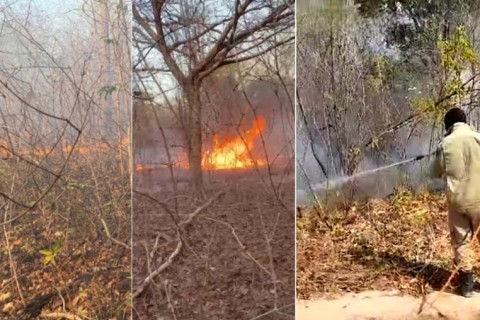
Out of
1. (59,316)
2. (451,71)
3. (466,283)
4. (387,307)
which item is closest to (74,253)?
(59,316)

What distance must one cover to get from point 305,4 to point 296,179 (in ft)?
3.77

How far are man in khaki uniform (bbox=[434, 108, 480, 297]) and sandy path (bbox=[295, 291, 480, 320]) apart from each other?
0.11m

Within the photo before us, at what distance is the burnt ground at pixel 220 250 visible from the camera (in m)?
3.76

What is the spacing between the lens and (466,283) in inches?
152

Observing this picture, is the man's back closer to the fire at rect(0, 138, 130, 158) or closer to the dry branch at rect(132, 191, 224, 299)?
the dry branch at rect(132, 191, 224, 299)

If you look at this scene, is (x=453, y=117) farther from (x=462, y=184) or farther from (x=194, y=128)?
(x=194, y=128)

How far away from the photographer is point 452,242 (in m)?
3.86

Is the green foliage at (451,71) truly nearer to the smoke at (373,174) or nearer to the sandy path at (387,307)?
the smoke at (373,174)

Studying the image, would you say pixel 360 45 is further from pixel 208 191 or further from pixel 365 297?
pixel 365 297

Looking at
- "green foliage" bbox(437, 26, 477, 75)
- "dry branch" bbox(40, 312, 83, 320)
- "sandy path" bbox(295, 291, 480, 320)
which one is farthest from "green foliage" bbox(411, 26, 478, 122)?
"dry branch" bbox(40, 312, 83, 320)

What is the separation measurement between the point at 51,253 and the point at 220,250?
1.09 metres

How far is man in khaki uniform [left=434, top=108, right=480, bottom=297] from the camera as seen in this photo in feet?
12.6

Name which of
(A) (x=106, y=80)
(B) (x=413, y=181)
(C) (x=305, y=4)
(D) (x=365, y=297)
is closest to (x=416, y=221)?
(B) (x=413, y=181)

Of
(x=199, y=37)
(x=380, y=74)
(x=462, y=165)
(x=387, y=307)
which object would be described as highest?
(x=199, y=37)
